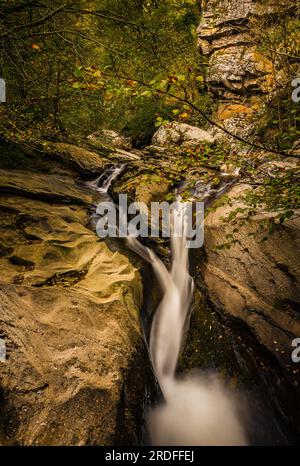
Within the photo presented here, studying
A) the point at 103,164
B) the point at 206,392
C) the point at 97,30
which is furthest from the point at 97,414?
the point at 103,164

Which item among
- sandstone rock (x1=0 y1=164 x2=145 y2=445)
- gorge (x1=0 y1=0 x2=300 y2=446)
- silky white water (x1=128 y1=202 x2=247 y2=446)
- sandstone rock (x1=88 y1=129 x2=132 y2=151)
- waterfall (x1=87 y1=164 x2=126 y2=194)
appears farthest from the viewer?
sandstone rock (x1=88 y1=129 x2=132 y2=151)

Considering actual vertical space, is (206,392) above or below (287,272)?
below

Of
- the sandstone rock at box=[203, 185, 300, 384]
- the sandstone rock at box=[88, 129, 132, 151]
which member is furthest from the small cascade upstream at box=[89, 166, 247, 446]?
the sandstone rock at box=[88, 129, 132, 151]

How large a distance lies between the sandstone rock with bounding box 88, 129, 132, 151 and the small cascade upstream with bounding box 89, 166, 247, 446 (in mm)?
7074

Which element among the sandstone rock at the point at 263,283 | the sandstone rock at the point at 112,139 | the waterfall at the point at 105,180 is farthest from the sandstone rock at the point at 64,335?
the sandstone rock at the point at 112,139

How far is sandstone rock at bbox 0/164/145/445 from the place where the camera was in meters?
2.81

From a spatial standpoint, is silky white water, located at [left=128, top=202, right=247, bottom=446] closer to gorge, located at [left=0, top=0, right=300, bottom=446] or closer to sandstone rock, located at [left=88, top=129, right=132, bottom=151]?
gorge, located at [left=0, top=0, right=300, bottom=446]

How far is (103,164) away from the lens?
1027cm

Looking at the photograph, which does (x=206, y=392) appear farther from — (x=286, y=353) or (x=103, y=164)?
(x=103, y=164)

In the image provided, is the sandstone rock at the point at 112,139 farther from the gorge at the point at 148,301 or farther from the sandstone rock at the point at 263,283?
the sandstone rock at the point at 263,283

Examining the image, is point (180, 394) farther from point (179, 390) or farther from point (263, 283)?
point (263, 283)

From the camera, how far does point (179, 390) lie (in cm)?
461

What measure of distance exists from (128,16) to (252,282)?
4.52 m
